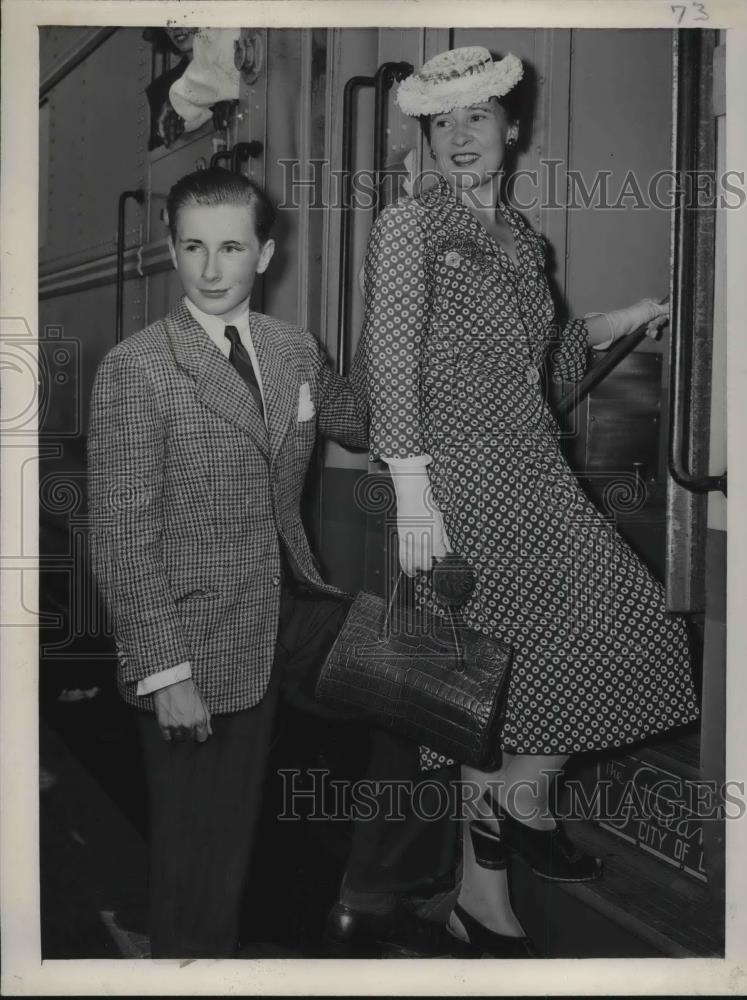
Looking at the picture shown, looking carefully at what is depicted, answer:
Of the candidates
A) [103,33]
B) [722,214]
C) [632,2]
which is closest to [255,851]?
[722,214]

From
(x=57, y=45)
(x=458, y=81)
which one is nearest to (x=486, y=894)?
(x=458, y=81)

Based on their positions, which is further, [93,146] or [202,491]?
[93,146]

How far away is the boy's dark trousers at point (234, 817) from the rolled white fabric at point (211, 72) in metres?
1.08

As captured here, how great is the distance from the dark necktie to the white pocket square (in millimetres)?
85

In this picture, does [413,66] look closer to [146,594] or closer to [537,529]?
[537,529]

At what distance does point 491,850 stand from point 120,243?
1587 millimetres

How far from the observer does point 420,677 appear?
1893 millimetres

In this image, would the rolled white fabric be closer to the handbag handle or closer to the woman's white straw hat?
the woman's white straw hat

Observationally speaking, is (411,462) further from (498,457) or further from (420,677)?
(420,677)

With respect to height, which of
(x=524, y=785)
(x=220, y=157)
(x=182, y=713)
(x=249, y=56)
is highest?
(x=249, y=56)

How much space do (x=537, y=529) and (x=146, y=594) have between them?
Answer: 842mm

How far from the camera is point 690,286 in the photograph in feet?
6.22

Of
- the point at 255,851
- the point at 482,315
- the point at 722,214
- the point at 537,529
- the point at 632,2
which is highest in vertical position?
the point at 632,2

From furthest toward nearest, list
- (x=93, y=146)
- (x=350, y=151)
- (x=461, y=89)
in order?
(x=93, y=146), (x=350, y=151), (x=461, y=89)
